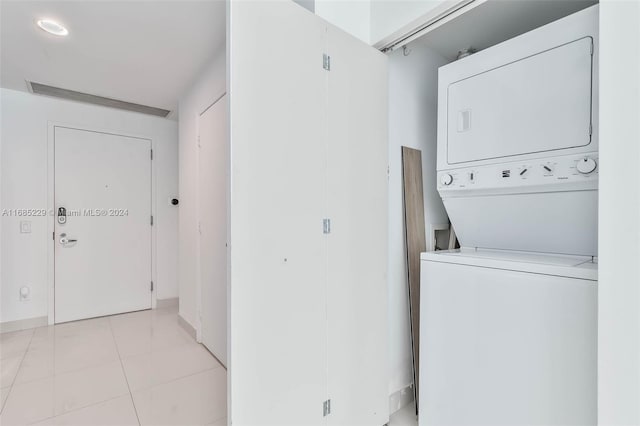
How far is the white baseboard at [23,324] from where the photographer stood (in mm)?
3112

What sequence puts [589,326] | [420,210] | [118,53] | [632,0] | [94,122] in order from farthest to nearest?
[94,122]
[118,53]
[420,210]
[589,326]
[632,0]

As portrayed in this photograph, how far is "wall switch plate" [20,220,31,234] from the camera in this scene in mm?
3195

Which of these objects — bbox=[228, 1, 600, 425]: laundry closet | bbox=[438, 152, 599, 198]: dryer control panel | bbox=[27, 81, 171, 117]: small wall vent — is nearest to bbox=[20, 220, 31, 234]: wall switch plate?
bbox=[27, 81, 171, 117]: small wall vent

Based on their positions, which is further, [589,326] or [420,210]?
[420,210]

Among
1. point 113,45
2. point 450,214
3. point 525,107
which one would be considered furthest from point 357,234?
point 113,45

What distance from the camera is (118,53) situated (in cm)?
247

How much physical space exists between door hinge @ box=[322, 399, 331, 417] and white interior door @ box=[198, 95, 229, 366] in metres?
1.19

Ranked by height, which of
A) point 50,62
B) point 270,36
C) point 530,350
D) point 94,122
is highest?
point 50,62

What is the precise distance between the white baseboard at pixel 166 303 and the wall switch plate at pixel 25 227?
→ 155cm

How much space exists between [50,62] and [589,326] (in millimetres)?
3978

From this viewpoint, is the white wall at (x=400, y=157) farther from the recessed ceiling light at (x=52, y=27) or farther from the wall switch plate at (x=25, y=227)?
the wall switch plate at (x=25, y=227)

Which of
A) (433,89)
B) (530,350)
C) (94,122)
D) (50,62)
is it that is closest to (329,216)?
(530,350)

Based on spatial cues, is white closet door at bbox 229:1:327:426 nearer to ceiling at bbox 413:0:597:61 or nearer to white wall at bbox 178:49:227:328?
ceiling at bbox 413:0:597:61

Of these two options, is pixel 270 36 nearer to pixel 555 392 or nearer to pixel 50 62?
pixel 555 392
